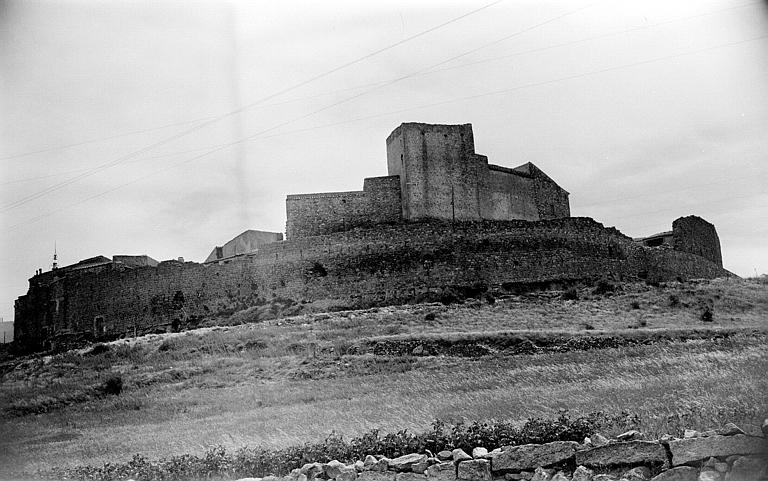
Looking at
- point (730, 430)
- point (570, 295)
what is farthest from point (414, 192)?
point (730, 430)

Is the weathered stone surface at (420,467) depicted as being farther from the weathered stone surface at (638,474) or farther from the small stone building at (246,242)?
the small stone building at (246,242)

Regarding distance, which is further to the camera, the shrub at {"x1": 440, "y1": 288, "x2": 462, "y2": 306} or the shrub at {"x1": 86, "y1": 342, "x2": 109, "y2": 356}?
the shrub at {"x1": 440, "y1": 288, "x2": 462, "y2": 306}

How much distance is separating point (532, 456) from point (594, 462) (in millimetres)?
801

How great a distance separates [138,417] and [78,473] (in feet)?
17.7

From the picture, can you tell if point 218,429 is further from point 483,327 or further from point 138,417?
point 483,327

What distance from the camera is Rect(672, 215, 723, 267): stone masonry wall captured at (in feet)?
140

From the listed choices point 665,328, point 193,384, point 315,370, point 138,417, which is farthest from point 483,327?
point 138,417

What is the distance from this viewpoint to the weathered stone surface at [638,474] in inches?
370

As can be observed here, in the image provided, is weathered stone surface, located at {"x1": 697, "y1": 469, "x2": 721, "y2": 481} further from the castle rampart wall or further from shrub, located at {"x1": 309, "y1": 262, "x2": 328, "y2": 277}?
the castle rampart wall

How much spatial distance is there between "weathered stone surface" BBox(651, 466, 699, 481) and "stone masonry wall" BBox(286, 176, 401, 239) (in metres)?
31.6

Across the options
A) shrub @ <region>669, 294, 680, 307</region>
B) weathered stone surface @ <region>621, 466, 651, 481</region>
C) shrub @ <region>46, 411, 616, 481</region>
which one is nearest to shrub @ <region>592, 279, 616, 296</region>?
shrub @ <region>669, 294, 680, 307</region>

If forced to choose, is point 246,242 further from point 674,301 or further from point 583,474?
point 583,474

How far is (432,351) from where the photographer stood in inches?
958

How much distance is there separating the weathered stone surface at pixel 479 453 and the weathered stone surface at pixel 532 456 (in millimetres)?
200
